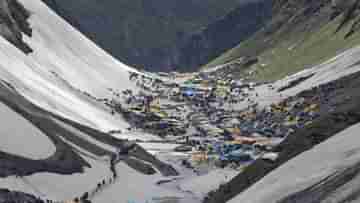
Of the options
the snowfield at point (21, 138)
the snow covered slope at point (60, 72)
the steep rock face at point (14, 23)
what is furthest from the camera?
the steep rock face at point (14, 23)

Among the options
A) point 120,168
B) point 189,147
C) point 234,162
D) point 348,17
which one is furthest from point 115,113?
point 348,17

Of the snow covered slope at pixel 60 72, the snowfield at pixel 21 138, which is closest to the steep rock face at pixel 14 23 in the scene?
the snow covered slope at pixel 60 72

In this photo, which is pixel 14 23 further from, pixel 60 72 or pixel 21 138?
pixel 21 138

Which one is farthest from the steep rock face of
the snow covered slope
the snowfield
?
the snowfield

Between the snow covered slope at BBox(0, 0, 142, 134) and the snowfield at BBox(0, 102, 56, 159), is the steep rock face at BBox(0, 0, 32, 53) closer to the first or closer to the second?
the snow covered slope at BBox(0, 0, 142, 134)

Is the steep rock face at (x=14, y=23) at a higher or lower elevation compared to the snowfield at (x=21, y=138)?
higher

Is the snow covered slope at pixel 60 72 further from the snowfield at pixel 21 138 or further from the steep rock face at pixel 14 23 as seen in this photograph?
the snowfield at pixel 21 138

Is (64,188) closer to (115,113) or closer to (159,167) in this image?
(159,167)
